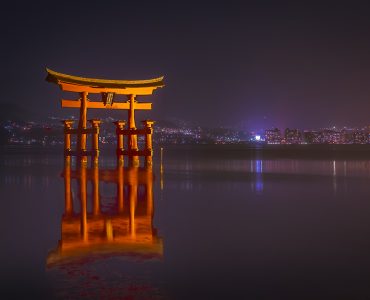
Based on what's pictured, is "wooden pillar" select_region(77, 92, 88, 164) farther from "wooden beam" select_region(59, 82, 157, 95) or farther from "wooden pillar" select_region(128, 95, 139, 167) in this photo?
"wooden pillar" select_region(128, 95, 139, 167)

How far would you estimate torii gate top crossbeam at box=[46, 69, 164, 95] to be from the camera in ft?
82.8

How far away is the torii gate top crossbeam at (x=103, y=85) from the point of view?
993 inches

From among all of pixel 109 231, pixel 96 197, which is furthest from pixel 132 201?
pixel 109 231

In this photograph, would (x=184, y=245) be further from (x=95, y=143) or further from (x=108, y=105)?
(x=95, y=143)

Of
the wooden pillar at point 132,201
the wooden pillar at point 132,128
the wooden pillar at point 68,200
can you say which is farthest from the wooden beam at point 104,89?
the wooden pillar at point 132,201

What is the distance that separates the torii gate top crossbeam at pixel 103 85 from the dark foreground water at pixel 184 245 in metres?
13.6

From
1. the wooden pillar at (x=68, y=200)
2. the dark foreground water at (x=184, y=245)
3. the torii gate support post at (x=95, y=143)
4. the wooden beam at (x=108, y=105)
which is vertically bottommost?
the dark foreground water at (x=184, y=245)

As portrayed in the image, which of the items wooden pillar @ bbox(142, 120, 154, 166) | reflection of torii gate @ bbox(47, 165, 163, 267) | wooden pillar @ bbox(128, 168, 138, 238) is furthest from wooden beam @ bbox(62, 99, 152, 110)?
reflection of torii gate @ bbox(47, 165, 163, 267)

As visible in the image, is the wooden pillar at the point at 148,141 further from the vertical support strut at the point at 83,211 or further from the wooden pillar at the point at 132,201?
the vertical support strut at the point at 83,211

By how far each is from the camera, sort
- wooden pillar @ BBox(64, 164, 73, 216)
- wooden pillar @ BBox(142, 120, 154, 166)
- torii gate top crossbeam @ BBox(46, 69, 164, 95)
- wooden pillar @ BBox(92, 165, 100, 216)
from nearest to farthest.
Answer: wooden pillar @ BBox(92, 165, 100, 216)
wooden pillar @ BBox(64, 164, 73, 216)
torii gate top crossbeam @ BBox(46, 69, 164, 95)
wooden pillar @ BBox(142, 120, 154, 166)

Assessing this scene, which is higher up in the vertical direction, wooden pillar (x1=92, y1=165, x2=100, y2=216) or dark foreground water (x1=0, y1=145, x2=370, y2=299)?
wooden pillar (x1=92, y1=165, x2=100, y2=216)

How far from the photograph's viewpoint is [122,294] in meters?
4.43

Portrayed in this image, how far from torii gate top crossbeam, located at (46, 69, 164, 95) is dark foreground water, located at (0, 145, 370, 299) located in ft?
44.5

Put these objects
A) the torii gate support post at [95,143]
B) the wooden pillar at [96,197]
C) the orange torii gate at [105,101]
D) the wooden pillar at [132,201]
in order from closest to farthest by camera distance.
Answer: the wooden pillar at [132,201] < the wooden pillar at [96,197] < the orange torii gate at [105,101] < the torii gate support post at [95,143]
